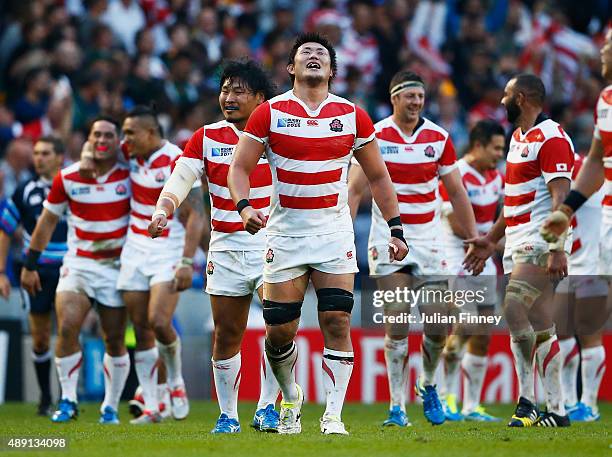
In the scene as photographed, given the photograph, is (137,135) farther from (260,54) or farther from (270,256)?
(260,54)

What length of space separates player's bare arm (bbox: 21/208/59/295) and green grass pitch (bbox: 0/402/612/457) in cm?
133

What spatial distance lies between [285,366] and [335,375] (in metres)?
0.50

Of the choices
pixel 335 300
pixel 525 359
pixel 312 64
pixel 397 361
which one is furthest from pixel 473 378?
pixel 312 64

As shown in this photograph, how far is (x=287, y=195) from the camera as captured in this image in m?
9.04

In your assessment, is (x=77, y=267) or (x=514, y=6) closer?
(x=77, y=267)

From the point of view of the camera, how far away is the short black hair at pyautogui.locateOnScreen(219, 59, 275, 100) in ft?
33.3

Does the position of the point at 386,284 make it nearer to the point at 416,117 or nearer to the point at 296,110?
the point at 416,117

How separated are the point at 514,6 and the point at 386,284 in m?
12.9

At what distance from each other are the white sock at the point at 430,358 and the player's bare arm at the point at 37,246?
3.77 meters

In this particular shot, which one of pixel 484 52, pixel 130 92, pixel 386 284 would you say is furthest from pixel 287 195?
pixel 484 52

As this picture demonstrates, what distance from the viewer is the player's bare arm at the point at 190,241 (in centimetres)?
1138

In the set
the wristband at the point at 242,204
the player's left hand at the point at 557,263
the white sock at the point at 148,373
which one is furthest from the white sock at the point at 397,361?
the wristband at the point at 242,204

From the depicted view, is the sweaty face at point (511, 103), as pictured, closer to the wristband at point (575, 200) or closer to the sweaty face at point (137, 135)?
the wristband at point (575, 200)

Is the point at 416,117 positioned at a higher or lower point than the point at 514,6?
lower
